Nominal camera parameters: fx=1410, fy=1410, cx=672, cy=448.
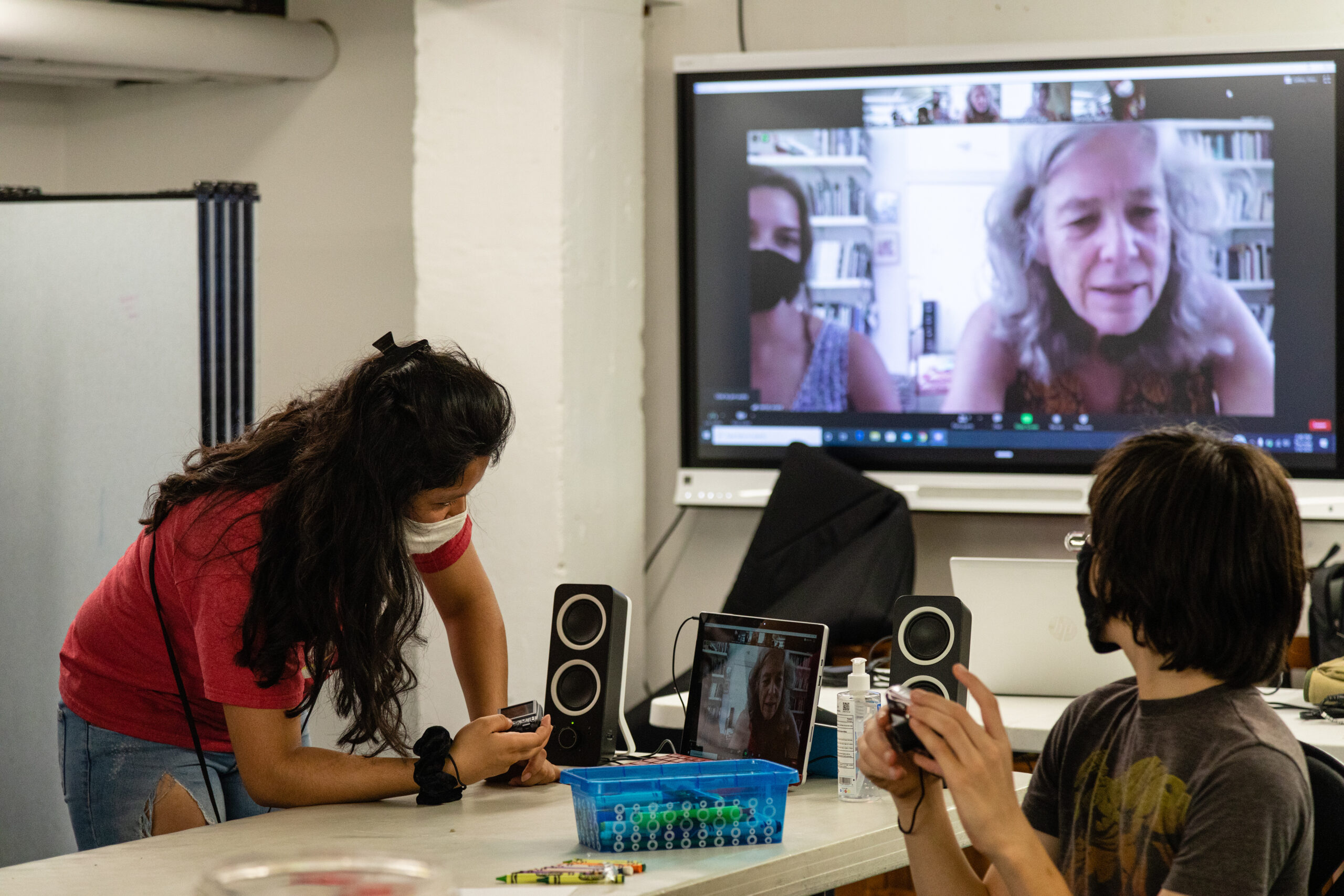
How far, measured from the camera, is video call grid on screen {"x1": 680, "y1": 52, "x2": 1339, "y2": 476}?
11.2 feet

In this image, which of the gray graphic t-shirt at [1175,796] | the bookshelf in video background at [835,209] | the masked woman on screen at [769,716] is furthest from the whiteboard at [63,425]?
the gray graphic t-shirt at [1175,796]

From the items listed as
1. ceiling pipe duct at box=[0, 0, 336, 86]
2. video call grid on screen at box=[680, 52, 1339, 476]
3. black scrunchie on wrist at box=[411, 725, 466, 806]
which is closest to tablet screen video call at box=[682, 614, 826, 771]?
black scrunchie on wrist at box=[411, 725, 466, 806]

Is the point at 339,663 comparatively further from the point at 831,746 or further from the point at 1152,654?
the point at 1152,654

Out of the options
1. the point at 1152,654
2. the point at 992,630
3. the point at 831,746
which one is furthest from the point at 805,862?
the point at 992,630

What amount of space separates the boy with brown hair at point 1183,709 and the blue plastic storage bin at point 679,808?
40 cm

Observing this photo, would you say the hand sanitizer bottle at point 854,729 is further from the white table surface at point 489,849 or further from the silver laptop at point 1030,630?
the silver laptop at point 1030,630

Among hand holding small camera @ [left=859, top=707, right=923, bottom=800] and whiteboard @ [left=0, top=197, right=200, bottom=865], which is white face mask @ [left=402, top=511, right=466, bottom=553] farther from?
whiteboard @ [left=0, top=197, right=200, bottom=865]

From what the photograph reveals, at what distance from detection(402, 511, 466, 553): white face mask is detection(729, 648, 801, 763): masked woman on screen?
491 mm

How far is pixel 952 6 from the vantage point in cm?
376

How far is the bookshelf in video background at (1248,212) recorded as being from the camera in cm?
339

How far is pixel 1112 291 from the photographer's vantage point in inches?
137

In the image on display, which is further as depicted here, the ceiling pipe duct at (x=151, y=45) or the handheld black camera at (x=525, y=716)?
the ceiling pipe duct at (x=151, y=45)

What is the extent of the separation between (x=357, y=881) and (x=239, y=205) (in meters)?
2.68

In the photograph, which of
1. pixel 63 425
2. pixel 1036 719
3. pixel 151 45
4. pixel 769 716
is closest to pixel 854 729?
pixel 769 716
